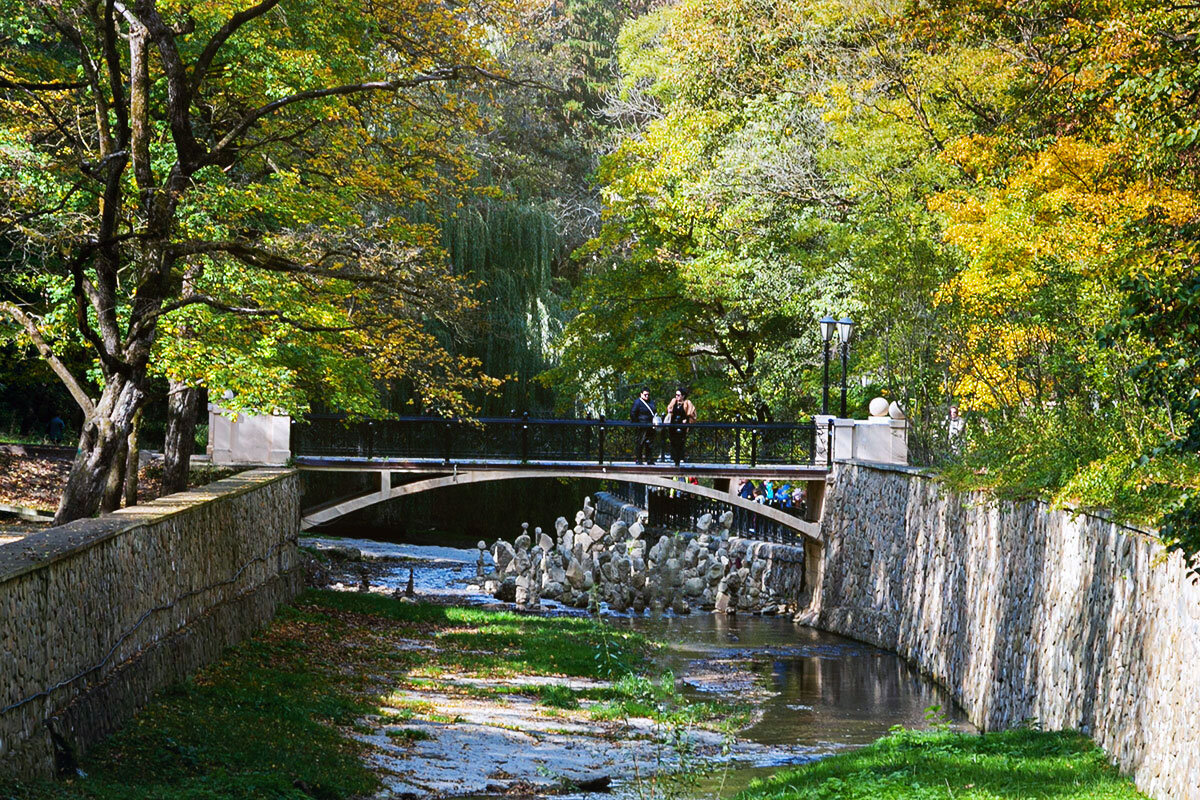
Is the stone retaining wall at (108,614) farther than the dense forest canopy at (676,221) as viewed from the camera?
No

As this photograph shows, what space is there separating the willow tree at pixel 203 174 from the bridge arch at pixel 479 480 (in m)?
4.19

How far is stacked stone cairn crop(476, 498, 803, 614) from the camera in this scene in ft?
95.0

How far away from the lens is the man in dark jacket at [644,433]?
93.1 ft

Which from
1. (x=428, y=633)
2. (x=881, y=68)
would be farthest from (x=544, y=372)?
(x=428, y=633)

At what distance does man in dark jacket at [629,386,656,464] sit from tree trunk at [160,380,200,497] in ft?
35.9

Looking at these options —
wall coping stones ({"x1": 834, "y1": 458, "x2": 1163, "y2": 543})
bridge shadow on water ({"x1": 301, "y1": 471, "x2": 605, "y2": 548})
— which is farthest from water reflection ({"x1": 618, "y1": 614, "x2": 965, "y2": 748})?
bridge shadow on water ({"x1": 301, "y1": 471, "x2": 605, "y2": 548})

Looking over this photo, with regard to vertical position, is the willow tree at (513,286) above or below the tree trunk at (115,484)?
above

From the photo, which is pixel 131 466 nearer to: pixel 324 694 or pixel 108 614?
pixel 324 694

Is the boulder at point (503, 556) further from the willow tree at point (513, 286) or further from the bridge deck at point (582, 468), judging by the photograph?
the willow tree at point (513, 286)

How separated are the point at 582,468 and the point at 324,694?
14.1m

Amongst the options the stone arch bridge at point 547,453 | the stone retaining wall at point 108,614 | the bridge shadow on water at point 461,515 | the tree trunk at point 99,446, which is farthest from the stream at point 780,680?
the bridge shadow on water at point 461,515

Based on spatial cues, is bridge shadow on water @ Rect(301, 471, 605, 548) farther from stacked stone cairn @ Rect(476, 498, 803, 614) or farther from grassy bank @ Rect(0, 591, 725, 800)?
grassy bank @ Rect(0, 591, 725, 800)

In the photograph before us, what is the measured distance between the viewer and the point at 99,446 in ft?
45.5

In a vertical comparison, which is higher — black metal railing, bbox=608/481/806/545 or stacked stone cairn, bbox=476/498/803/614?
black metal railing, bbox=608/481/806/545
